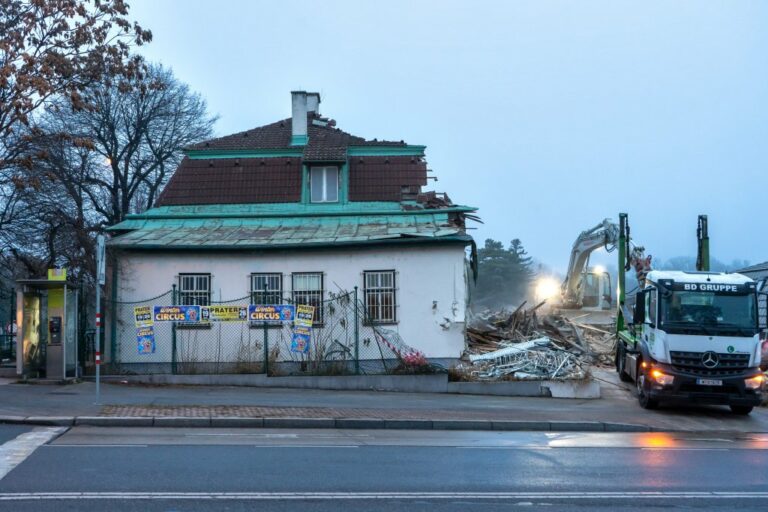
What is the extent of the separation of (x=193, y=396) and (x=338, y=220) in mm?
9747

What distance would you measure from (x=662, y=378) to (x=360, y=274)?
9455mm

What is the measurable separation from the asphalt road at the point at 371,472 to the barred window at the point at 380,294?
975 cm

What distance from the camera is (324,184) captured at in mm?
28219

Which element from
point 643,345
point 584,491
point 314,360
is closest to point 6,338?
point 314,360

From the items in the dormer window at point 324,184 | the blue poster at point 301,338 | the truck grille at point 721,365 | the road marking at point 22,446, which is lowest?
the road marking at point 22,446

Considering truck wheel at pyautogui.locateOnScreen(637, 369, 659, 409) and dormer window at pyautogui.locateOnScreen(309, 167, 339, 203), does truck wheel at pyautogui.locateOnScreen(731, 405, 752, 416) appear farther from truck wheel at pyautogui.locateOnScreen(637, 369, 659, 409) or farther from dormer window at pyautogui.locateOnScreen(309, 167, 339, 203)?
dormer window at pyautogui.locateOnScreen(309, 167, 339, 203)

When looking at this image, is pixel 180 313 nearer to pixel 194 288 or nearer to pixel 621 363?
pixel 194 288

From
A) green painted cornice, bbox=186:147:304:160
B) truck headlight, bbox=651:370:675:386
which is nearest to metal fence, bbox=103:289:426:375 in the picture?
truck headlight, bbox=651:370:675:386

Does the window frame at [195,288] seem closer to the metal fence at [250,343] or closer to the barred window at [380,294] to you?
the metal fence at [250,343]

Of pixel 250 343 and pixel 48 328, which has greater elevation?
pixel 48 328

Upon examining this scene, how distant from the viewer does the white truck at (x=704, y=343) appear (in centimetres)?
1717

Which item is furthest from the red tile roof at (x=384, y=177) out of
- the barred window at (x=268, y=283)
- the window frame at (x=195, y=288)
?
the window frame at (x=195, y=288)

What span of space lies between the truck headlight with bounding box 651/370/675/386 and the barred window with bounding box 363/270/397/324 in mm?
8275

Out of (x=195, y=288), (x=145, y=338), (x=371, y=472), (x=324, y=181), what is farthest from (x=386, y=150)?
(x=371, y=472)
